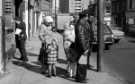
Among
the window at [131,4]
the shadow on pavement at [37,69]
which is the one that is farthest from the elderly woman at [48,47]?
the window at [131,4]

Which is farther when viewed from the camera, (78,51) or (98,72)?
(98,72)

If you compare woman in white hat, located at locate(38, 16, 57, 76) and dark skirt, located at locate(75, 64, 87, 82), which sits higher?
woman in white hat, located at locate(38, 16, 57, 76)

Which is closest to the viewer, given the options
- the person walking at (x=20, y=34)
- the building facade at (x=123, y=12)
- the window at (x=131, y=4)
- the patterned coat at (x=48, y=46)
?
the patterned coat at (x=48, y=46)

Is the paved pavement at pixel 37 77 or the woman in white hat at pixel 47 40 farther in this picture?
the woman in white hat at pixel 47 40

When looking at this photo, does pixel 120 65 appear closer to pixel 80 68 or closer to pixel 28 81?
pixel 80 68

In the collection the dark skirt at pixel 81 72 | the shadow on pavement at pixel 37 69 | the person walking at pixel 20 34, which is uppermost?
the person walking at pixel 20 34

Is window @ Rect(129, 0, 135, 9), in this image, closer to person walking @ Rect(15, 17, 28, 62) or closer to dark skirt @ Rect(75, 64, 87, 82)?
person walking @ Rect(15, 17, 28, 62)

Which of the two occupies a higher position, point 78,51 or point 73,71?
point 78,51

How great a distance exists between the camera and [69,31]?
8516 mm

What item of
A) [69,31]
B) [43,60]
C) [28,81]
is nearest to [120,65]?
[69,31]

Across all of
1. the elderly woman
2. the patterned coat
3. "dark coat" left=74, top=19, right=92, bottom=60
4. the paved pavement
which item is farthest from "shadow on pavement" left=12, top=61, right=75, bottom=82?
"dark coat" left=74, top=19, right=92, bottom=60

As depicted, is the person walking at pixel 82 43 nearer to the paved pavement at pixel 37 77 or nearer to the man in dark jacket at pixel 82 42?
the man in dark jacket at pixel 82 42

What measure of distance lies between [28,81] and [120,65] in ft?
13.4

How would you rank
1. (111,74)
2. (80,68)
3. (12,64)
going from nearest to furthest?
(80,68) → (111,74) → (12,64)
